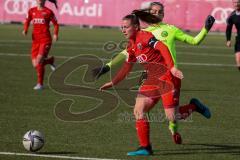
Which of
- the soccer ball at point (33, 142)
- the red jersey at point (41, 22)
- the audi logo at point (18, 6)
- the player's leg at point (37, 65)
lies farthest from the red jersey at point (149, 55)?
the audi logo at point (18, 6)

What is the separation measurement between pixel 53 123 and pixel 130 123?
4.91ft

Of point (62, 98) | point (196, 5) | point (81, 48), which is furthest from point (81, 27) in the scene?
point (62, 98)

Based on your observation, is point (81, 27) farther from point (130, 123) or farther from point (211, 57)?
point (130, 123)

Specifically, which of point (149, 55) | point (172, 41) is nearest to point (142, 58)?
point (149, 55)

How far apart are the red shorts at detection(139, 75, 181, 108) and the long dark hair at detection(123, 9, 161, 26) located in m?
0.92

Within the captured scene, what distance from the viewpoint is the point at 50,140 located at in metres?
11.5

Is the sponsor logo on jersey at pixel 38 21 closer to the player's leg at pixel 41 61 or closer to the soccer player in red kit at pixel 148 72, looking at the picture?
the player's leg at pixel 41 61

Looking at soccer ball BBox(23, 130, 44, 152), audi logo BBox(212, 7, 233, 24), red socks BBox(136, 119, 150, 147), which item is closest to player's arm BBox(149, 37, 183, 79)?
red socks BBox(136, 119, 150, 147)

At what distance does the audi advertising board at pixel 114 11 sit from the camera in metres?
45.7

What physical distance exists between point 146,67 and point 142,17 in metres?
0.77

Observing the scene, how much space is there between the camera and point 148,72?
36.2ft

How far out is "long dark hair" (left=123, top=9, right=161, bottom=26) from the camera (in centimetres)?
1040

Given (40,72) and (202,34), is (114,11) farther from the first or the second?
(202,34)

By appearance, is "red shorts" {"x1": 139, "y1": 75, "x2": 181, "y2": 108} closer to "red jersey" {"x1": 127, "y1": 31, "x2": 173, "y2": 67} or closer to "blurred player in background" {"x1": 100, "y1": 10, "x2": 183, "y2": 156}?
"blurred player in background" {"x1": 100, "y1": 10, "x2": 183, "y2": 156}
